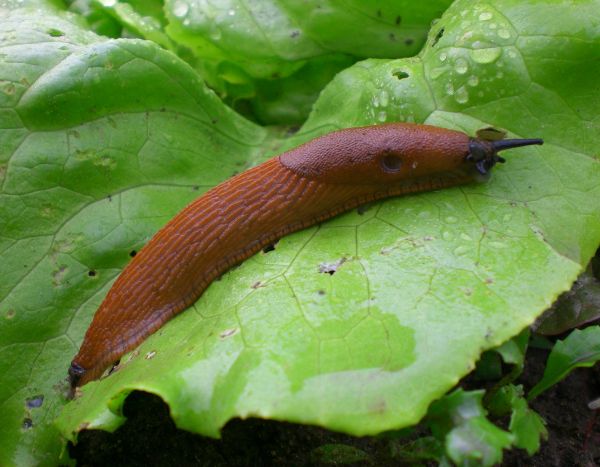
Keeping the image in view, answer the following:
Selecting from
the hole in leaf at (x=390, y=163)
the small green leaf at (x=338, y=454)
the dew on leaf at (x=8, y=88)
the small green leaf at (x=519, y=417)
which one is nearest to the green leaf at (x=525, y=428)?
the small green leaf at (x=519, y=417)

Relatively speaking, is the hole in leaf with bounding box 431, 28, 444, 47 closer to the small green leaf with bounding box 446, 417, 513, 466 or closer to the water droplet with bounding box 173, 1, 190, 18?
the water droplet with bounding box 173, 1, 190, 18

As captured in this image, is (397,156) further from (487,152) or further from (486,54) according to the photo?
(486,54)

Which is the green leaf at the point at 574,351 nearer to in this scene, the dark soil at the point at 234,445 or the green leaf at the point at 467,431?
the dark soil at the point at 234,445

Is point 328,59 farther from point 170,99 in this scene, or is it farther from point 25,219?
point 25,219

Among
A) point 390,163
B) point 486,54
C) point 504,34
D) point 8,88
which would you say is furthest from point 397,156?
point 8,88

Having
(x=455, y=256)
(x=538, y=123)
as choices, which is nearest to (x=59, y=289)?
(x=455, y=256)

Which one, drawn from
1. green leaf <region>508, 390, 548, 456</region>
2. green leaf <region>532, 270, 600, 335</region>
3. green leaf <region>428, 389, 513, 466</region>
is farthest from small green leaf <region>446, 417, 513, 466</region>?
green leaf <region>532, 270, 600, 335</region>
